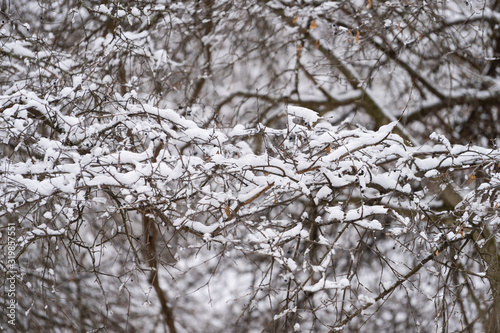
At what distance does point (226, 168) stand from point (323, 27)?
4.35 m

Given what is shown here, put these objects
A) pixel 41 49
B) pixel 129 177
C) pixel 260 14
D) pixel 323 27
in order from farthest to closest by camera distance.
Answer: pixel 323 27
pixel 260 14
pixel 41 49
pixel 129 177

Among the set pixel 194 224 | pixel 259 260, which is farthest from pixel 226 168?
pixel 259 260

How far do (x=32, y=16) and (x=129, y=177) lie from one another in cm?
346

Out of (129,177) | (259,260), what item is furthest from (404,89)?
(129,177)

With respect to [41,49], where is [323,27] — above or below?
above

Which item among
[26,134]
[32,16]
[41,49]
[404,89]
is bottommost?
[26,134]

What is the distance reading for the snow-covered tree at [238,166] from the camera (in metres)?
3.28

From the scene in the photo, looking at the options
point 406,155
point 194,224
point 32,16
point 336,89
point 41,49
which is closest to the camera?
point 194,224

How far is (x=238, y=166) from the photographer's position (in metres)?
3.23

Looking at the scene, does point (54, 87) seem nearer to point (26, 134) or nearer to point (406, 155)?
point (26, 134)

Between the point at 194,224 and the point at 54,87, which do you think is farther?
the point at 54,87

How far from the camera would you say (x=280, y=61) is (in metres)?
7.95

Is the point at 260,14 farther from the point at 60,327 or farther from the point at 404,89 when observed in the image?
the point at 60,327

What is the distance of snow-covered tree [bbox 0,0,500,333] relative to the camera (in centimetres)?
328
